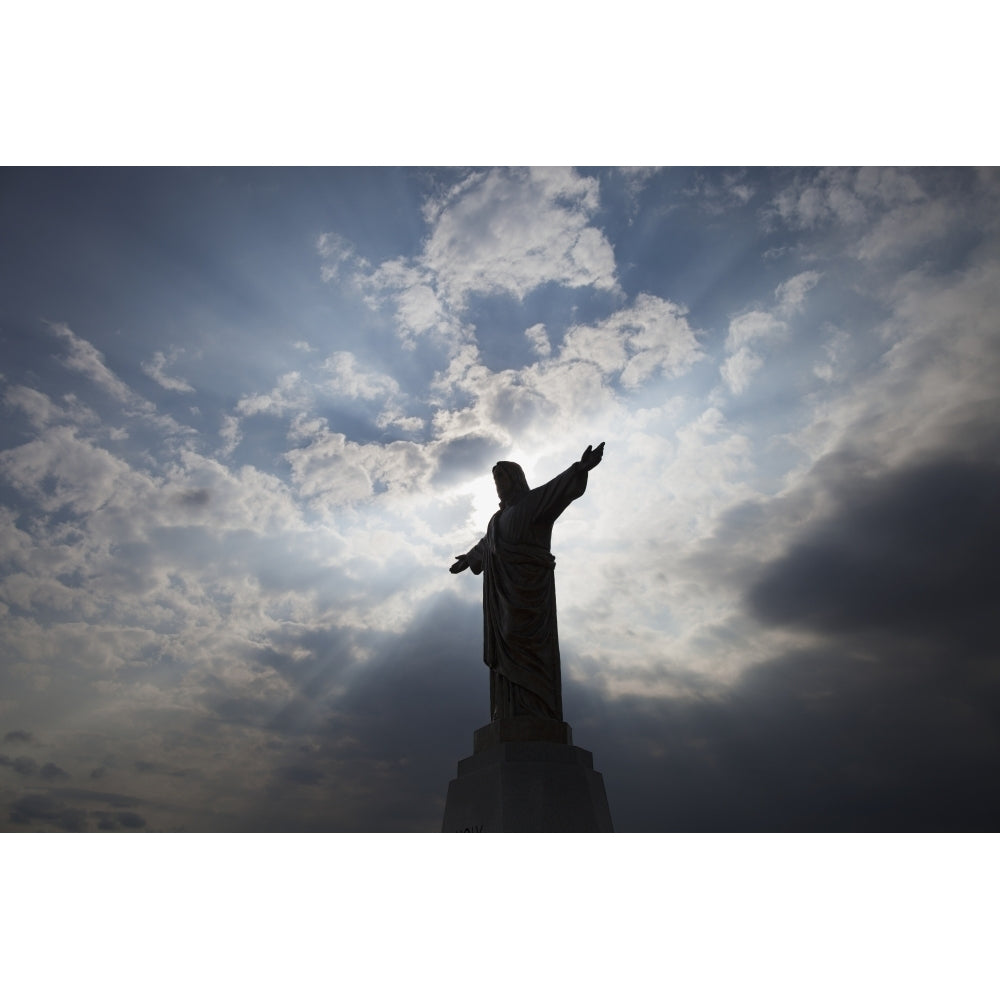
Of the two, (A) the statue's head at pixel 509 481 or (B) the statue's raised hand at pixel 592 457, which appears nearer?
(B) the statue's raised hand at pixel 592 457

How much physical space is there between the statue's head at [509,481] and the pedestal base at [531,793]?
3466mm

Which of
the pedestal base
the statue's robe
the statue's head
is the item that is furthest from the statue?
the pedestal base

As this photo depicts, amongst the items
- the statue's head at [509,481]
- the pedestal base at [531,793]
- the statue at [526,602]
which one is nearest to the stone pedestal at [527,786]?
the pedestal base at [531,793]

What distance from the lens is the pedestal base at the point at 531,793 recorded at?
8.73 m

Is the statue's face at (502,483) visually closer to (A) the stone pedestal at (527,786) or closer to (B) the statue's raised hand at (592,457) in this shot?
(B) the statue's raised hand at (592,457)

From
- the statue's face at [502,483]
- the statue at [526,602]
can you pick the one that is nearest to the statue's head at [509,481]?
the statue's face at [502,483]

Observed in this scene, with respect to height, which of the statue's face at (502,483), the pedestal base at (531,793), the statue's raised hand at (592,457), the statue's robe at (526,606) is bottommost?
the pedestal base at (531,793)

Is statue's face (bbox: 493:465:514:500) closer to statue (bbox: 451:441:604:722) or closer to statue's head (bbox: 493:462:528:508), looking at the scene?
statue's head (bbox: 493:462:528:508)

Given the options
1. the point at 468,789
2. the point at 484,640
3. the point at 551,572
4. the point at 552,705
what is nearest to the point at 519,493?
the point at 551,572

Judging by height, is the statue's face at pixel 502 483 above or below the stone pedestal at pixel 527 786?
above

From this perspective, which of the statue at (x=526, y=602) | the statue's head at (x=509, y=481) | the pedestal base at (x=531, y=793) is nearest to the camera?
the pedestal base at (x=531, y=793)

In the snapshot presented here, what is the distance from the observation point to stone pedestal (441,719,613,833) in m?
8.76

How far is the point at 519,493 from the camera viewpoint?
11289mm

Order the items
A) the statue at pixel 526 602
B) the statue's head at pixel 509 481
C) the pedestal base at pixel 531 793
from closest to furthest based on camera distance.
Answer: the pedestal base at pixel 531 793 → the statue at pixel 526 602 → the statue's head at pixel 509 481
